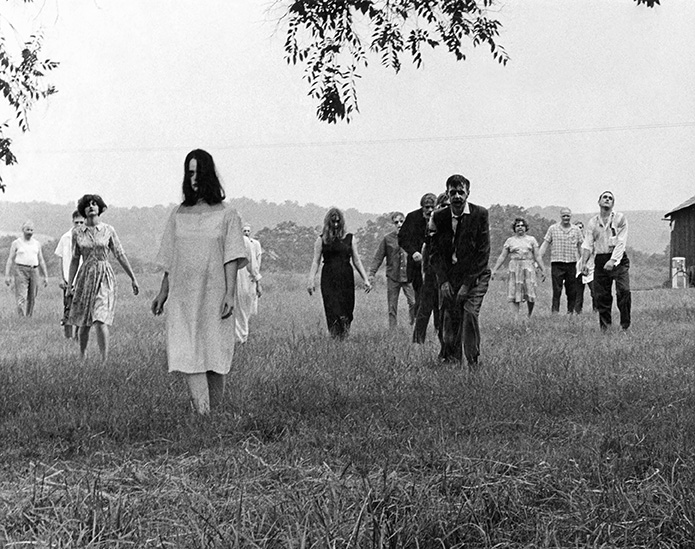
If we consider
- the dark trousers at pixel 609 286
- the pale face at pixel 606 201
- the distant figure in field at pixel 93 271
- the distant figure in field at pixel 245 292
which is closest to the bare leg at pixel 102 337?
the distant figure in field at pixel 93 271

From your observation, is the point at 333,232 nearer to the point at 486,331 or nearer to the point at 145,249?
the point at 486,331

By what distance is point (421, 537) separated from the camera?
434cm

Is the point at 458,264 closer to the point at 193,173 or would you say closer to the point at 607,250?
the point at 193,173

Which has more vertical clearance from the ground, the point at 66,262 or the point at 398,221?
the point at 398,221

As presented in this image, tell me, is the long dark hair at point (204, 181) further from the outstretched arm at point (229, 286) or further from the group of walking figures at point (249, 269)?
the outstretched arm at point (229, 286)

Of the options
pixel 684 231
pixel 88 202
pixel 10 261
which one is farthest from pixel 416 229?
pixel 684 231

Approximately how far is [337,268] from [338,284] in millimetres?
259

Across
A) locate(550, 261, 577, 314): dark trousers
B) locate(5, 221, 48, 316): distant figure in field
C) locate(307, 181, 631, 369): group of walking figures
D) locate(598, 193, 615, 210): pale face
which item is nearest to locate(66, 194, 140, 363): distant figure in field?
locate(307, 181, 631, 369): group of walking figures

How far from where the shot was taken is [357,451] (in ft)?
20.7

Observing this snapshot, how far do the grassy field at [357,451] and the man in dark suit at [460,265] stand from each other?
1.43 ft

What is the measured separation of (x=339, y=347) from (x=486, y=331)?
14.1 feet

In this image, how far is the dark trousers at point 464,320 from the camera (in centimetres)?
1050

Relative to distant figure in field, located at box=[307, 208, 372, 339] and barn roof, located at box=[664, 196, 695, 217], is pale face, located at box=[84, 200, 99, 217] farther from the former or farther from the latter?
barn roof, located at box=[664, 196, 695, 217]

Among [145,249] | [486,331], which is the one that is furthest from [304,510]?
[145,249]
